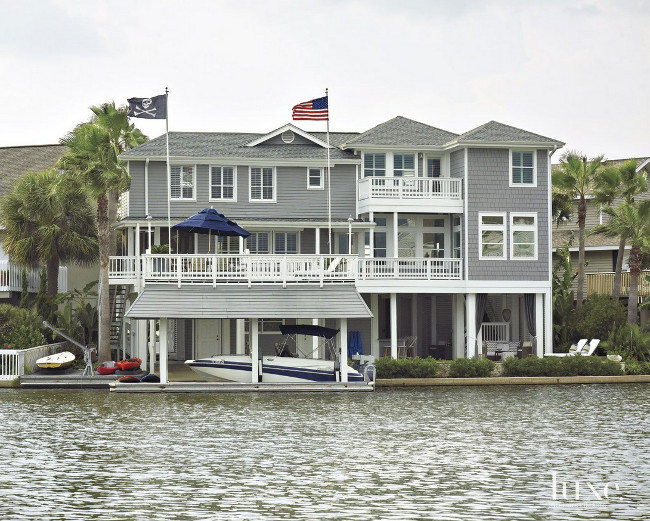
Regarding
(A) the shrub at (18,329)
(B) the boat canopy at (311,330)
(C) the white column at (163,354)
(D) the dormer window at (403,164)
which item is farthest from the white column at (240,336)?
(D) the dormer window at (403,164)

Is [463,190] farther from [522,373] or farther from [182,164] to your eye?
[182,164]

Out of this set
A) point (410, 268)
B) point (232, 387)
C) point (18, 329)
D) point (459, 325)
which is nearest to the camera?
point (232, 387)

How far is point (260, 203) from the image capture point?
47250 millimetres

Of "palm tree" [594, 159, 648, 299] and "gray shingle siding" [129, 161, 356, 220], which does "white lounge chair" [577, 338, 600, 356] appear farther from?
"gray shingle siding" [129, 161, 356, 220]

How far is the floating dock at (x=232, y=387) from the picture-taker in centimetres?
3725

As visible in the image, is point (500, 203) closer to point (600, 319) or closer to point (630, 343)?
point (600, 319)

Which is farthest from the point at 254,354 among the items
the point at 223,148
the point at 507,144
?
the point at 507,144

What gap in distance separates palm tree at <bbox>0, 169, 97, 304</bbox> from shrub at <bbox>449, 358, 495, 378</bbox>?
55.7 feet

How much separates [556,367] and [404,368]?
574 cm

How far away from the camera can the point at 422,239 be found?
48281 millimetres

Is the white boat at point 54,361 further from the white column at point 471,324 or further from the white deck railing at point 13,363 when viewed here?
the white column at point 471,324

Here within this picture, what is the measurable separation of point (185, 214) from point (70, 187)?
4.84 meters

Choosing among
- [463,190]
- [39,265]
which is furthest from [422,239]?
[39,265]

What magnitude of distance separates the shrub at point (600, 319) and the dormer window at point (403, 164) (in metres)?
9.11
